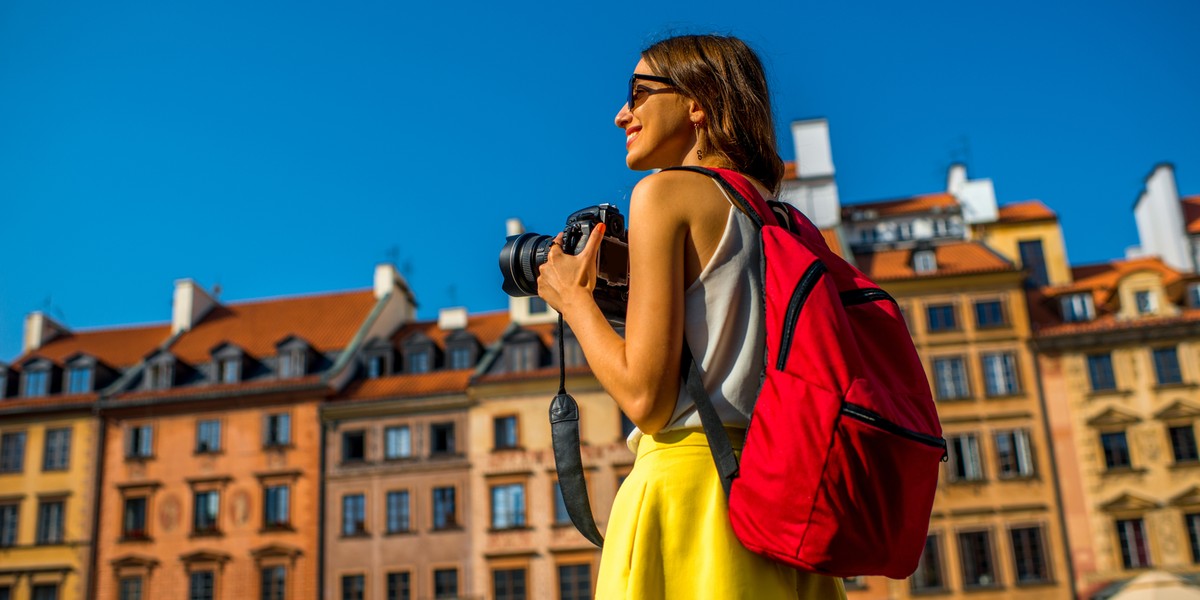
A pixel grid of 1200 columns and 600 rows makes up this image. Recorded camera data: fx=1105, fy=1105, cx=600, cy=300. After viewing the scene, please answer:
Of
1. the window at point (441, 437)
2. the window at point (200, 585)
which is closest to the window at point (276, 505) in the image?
the window at point (200, 585)

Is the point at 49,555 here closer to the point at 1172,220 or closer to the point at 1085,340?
the point at 1085,340

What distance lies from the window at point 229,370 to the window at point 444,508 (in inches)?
348

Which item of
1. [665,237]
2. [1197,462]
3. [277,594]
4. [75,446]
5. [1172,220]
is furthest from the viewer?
[1172,220]

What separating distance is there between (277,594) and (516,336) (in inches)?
459

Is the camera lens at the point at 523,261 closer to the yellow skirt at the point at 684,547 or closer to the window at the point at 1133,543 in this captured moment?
the yellow skirt at the point at 684,547

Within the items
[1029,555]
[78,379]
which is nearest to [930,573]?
[1029,555]

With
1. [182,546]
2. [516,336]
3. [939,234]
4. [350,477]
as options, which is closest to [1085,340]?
[939,234]

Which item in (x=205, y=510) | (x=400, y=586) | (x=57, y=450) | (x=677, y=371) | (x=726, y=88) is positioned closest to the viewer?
(x=677, y=371)

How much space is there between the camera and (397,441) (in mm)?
37719

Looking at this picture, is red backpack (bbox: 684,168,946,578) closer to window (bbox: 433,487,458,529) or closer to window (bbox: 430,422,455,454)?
window (bbox: 433,487,458,529)

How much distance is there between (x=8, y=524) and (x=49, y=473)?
231 centimetres

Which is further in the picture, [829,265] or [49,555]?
[49,555]

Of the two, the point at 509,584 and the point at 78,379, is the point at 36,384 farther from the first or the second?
the point at 509,584

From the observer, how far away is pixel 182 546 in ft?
123
